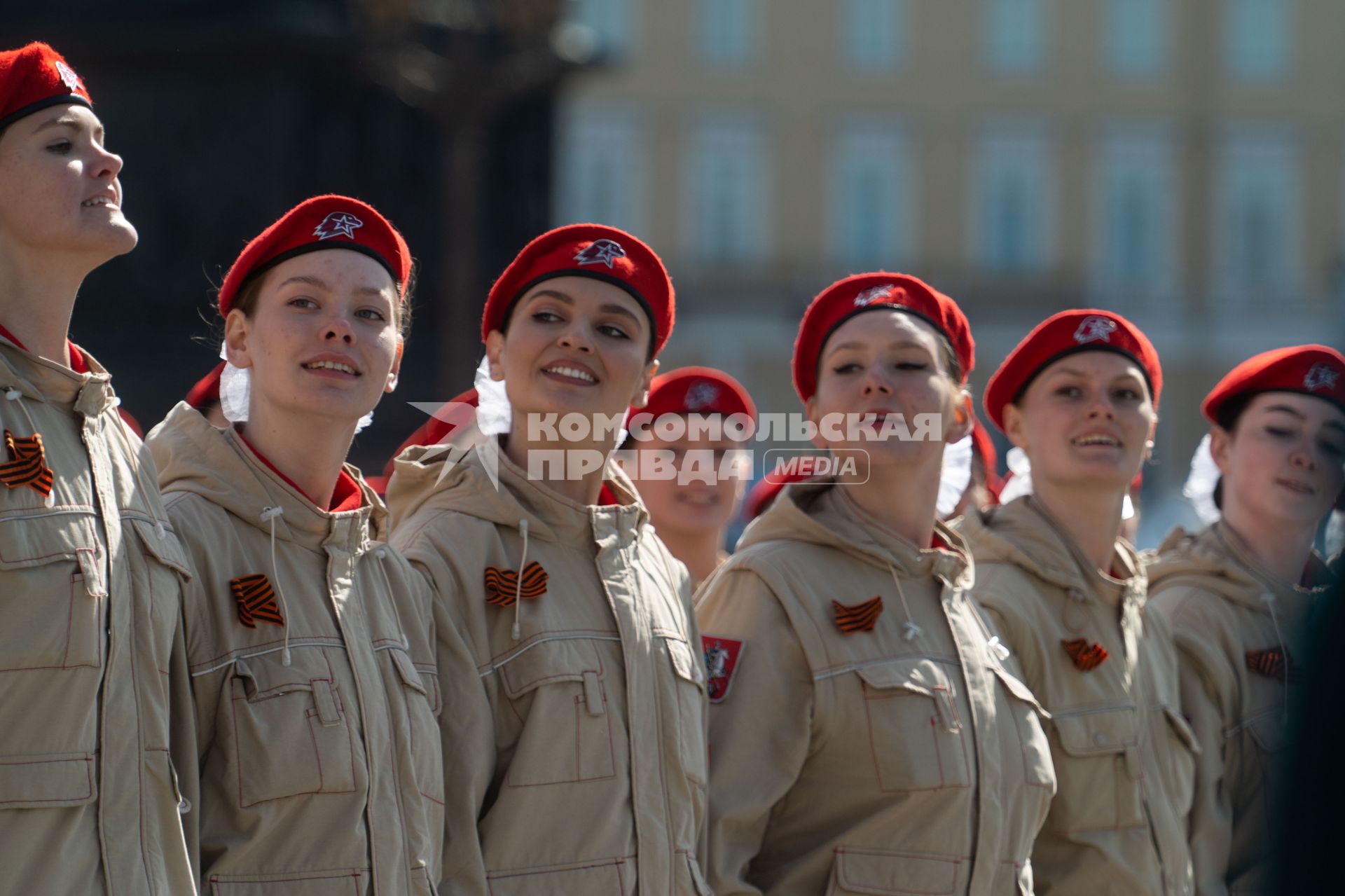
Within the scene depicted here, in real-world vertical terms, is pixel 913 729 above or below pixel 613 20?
below

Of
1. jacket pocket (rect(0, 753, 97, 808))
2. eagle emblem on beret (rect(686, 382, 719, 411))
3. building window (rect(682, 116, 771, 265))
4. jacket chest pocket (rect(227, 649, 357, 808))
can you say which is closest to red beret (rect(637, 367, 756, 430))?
eagle emblem on beret (rect(686, 382, 719, 411))

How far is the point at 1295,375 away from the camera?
A: 17.3 feet

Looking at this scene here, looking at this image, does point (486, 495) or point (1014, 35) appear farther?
point (1014, 35)

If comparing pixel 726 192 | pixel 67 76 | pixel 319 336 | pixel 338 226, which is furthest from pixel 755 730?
pixel 726 192

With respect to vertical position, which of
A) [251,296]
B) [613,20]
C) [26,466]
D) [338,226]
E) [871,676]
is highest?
[613,20]

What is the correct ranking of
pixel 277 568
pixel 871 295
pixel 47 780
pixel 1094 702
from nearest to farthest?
pixel 47 780 → pixel 277 568 → pixel 871 295 → pixel 1094 702

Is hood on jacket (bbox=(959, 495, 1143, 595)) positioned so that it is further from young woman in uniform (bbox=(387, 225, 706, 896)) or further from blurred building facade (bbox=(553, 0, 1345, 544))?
blurred building facade (bbox=(553, 0, 1345, 544))

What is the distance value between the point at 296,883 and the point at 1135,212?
37.4 meters

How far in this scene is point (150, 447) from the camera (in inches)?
142

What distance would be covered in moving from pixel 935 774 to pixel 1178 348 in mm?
34432

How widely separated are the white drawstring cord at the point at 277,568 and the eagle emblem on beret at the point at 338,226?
1.89ft

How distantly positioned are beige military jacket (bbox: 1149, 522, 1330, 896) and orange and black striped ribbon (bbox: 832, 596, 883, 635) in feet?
3.93

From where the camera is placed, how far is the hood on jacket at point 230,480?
11.4 feet

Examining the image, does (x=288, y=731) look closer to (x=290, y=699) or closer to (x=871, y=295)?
(x=290, y=699)
